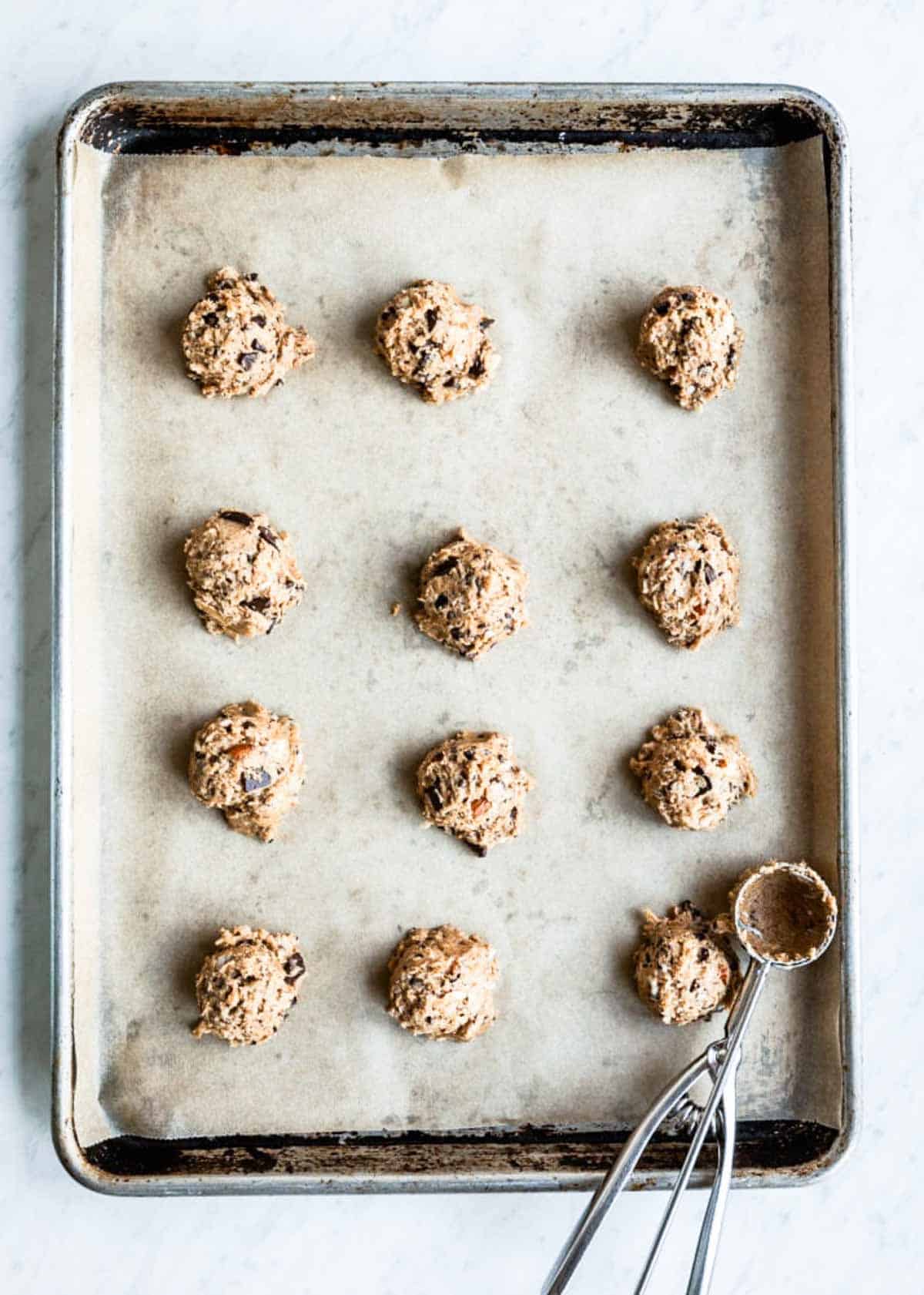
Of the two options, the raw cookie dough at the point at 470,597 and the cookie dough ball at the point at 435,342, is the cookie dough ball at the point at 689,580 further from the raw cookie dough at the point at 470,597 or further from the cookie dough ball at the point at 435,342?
the cookie dough ball at the point at 435,342

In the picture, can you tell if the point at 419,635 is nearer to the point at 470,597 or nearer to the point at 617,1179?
the point at 470,597

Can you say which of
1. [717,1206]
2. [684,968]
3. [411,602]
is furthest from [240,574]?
[717,1206]

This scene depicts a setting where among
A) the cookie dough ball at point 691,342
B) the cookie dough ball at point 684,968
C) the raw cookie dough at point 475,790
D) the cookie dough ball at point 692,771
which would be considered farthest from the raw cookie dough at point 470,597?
the cookie dough ball at point 684,968

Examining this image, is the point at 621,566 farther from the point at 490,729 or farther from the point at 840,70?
the point at 840,70

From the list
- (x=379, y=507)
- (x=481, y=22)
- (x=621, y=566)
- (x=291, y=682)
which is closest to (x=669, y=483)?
(x=621, y=566)

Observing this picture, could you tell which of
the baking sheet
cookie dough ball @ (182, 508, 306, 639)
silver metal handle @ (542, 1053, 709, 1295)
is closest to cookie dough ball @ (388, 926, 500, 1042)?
the baking sheet

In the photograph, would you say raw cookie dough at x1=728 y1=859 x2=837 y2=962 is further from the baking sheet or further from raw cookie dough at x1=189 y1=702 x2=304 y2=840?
raw cookie dough at x1=189 y1=702 x2=304 y2=840
